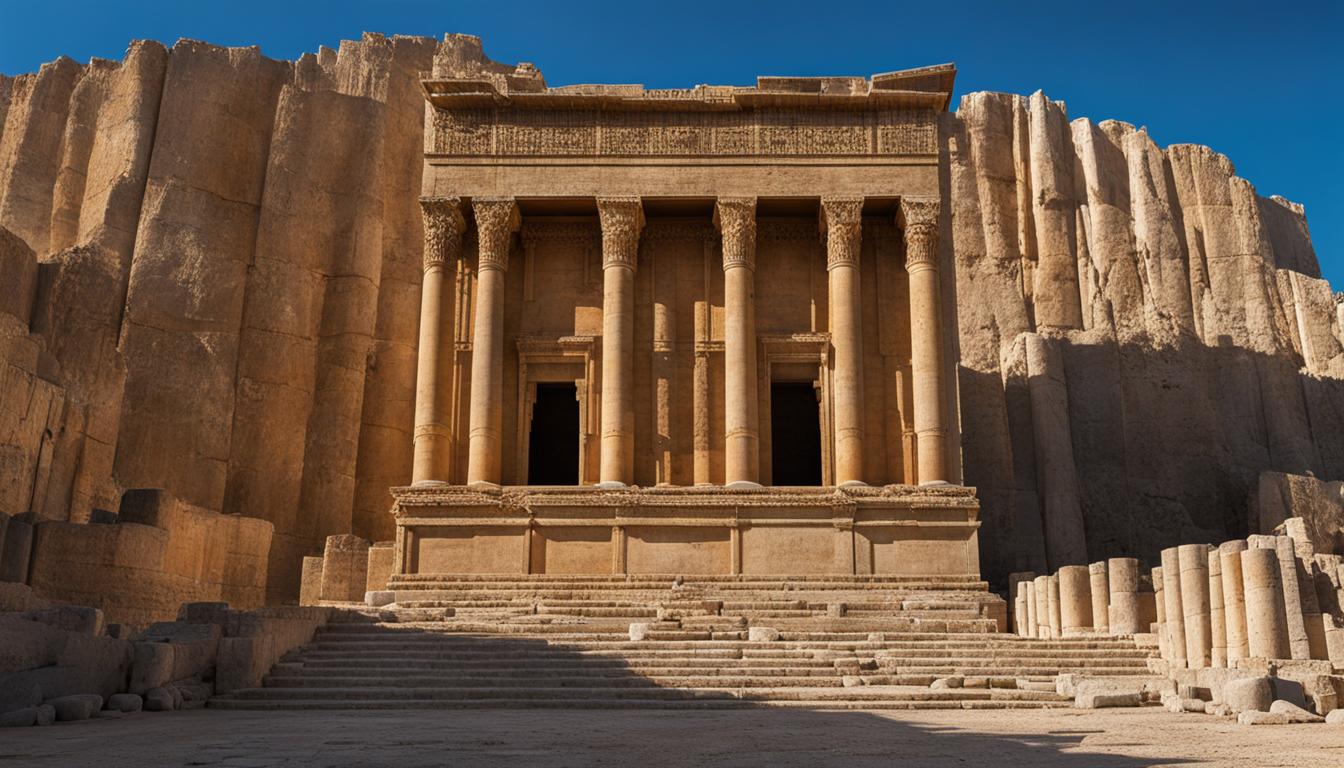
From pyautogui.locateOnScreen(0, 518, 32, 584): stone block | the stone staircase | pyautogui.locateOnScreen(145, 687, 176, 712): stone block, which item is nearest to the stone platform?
→ the stone staircase

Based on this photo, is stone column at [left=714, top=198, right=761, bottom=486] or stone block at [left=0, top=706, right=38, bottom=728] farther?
stone column at [left=714, top=198, right=761, bottom=486]

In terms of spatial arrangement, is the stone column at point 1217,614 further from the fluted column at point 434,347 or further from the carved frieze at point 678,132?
the fluted column at point 434,347

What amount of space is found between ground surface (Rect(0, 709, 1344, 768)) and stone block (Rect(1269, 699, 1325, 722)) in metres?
0.42

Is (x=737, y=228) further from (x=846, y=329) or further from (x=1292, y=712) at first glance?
(x=1292, y=712)

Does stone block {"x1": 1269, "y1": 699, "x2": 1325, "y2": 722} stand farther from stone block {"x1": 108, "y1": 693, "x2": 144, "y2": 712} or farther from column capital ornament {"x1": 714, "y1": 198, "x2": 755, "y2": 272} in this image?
column capital ornament {"x1": 714, "y1": 198, "x2": 755, "y2": 272}

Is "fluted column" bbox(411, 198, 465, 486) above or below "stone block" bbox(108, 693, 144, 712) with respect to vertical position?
above

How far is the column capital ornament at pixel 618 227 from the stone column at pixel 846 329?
3.83 m

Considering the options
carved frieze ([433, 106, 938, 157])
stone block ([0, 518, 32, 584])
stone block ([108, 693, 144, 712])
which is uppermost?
carved frieze ([433, 106, 938, 157])

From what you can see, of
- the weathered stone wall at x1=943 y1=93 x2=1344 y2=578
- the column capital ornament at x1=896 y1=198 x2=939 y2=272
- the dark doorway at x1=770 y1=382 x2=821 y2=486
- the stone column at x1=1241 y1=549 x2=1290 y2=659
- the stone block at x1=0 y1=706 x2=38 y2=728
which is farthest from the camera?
the weathered stone wall at x1=943 y1=93 x2=1344 y2=578

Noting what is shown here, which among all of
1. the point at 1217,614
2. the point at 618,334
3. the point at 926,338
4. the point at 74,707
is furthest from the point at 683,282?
the point at 74,707

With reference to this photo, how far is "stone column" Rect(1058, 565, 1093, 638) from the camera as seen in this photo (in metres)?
19.3

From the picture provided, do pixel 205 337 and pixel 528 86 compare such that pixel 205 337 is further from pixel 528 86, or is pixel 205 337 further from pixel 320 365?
pixel 528 86

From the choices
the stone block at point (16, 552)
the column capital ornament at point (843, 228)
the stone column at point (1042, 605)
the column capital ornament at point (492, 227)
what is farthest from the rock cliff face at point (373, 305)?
the stone column at point (1042, 605)

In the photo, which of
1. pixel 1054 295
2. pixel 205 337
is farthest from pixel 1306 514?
pixel 205 337
